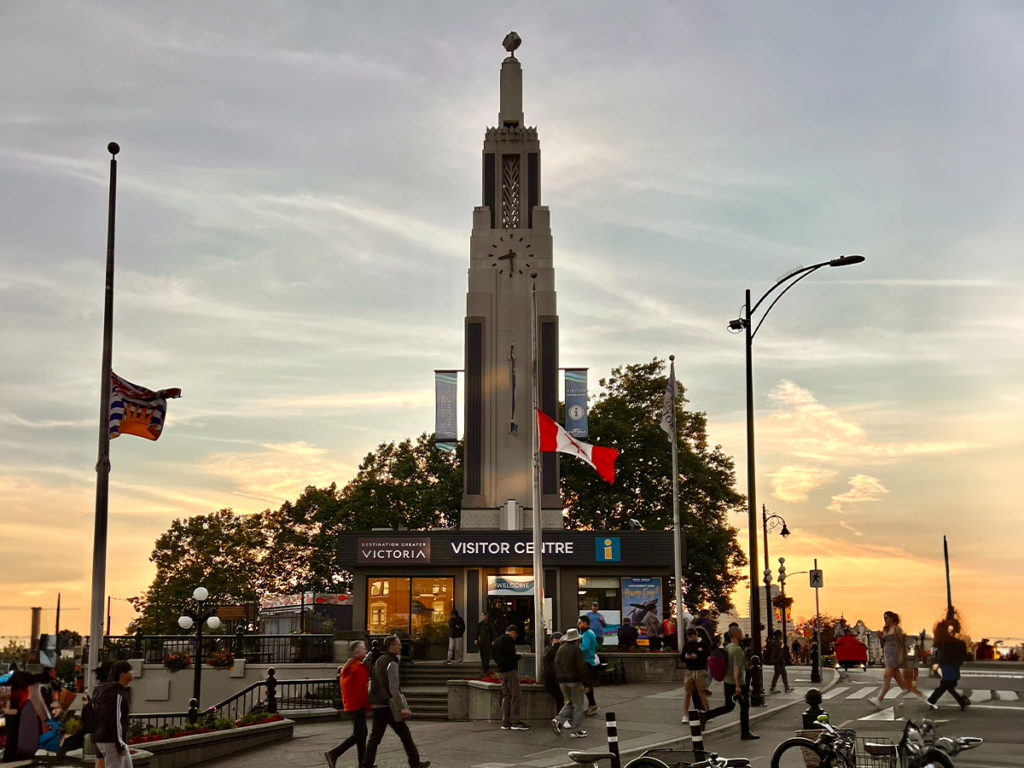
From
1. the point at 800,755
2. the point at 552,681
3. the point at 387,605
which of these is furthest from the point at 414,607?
the point at 800,755

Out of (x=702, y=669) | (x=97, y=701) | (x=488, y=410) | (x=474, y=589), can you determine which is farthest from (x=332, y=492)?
(x=97, y=701)

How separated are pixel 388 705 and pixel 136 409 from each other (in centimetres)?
819

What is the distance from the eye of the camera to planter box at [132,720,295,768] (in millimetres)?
18172

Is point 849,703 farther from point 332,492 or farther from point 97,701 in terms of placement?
point 332,492

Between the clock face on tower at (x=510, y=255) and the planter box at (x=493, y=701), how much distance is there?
91.6ft

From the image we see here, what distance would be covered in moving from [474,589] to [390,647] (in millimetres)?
27175

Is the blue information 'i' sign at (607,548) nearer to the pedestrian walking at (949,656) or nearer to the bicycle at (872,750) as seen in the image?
the pedestrian walking at (949,656)

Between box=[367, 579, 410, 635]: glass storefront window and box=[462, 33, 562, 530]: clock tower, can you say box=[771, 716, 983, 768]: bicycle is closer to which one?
box=[367, 579, 410, 635]: glass storefront window

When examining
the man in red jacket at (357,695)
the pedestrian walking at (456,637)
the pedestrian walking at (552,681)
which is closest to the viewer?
the man in red jacket at (357,695)

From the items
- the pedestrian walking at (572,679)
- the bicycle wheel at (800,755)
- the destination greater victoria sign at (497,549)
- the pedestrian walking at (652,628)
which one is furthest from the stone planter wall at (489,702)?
the destination greater victoria sign at (497,549)

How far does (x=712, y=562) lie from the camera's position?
59125mm

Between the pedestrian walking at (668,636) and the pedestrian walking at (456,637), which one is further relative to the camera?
the pedestrian walking at (668,636)

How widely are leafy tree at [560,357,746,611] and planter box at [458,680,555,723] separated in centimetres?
3481

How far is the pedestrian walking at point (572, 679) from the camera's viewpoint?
2073 cm
